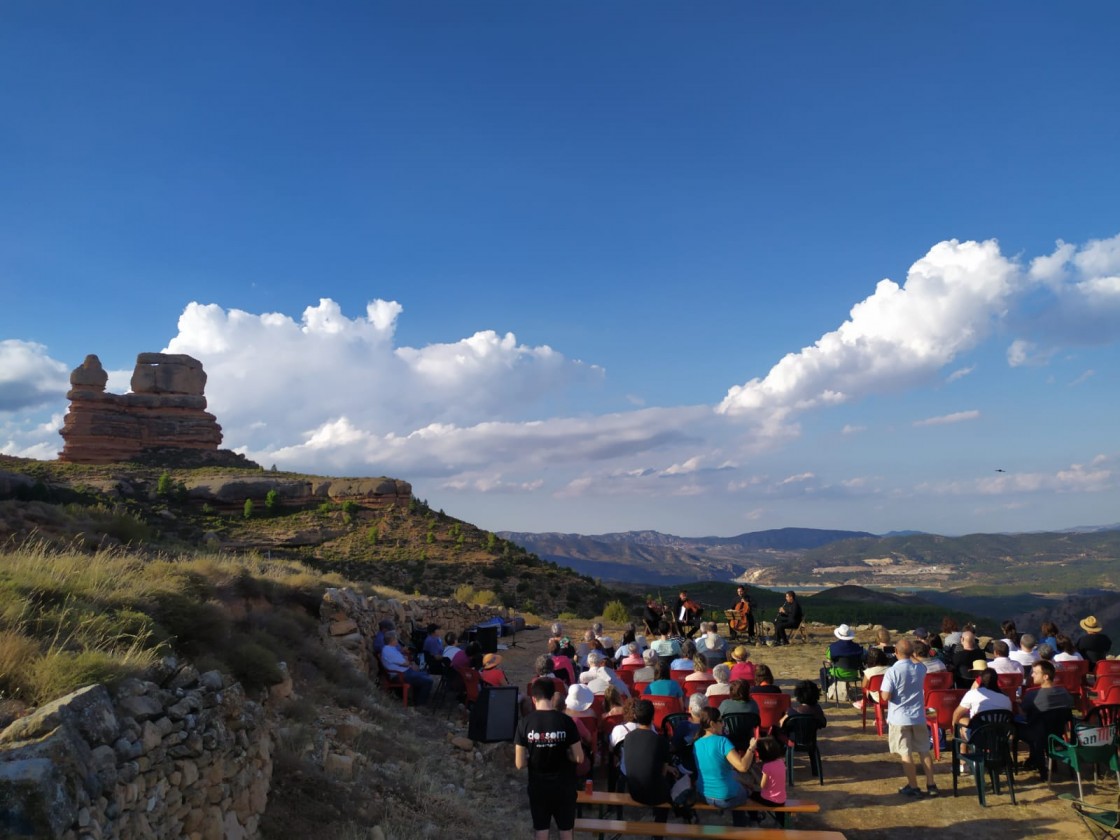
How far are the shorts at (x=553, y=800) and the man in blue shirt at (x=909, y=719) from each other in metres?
3.89

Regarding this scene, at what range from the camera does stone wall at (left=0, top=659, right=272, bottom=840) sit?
12.0 ft

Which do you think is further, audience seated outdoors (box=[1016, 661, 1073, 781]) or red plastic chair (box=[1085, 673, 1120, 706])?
red plastic chair (box=[1085, 673, 1120, 706])

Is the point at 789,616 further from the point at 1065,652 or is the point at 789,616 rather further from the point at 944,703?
the point at 944,703

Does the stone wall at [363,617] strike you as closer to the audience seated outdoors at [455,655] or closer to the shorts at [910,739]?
the audience seated outdoors at [455,655]

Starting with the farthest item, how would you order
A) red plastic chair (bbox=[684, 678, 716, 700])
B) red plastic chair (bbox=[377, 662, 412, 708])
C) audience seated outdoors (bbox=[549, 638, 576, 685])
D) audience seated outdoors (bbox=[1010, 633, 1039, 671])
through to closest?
1. red plastic chair (bbox=[377, 662, 412, 708])
2. audience seated outdoors (bbox=[549, 638, 576, 685])
3. audience seated outdoors (bbox=[1010, 633, 1039, 671])
4. red plastic chair (bbox=[684, 678, 716, 700])

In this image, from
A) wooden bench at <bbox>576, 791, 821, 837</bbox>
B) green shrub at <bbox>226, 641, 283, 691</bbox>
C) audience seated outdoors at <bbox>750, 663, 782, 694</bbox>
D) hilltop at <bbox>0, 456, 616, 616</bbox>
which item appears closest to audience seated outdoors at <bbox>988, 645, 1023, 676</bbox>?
audience seated outdoors at <bbox>750, 663, 782, 694</bbox>

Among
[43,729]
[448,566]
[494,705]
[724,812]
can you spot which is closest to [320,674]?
[494,705]

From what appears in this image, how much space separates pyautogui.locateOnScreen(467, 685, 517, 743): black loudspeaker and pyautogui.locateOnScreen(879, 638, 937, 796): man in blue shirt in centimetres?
433

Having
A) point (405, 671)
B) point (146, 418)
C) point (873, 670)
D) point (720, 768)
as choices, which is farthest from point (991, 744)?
point (146, 418)

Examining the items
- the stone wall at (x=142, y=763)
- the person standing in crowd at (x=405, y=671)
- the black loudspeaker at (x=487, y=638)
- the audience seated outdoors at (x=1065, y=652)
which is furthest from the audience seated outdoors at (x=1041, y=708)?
the black loudspeaker at (x=487, y=638)

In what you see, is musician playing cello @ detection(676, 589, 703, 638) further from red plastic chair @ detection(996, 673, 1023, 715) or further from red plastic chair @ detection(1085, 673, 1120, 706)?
red plastic chair @ detection(1085, 673, 1120, 706)

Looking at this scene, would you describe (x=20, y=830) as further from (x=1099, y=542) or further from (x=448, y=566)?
(x=1099, y=542)

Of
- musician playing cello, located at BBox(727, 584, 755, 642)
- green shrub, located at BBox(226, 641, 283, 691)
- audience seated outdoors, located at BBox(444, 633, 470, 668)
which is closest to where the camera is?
green shrub, located at BBox(226, 641, 283, 691)

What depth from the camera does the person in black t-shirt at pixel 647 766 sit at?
20.7 feet
